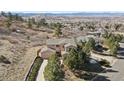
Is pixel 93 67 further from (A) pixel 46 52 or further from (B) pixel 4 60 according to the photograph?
(B) pixel 4 60

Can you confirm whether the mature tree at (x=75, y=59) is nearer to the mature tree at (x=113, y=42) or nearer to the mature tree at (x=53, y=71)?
the mature tree at (x=53, y=71)

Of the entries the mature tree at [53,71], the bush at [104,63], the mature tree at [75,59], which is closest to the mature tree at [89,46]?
the mature tree at [75,59]

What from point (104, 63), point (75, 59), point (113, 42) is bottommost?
point (75, 59)

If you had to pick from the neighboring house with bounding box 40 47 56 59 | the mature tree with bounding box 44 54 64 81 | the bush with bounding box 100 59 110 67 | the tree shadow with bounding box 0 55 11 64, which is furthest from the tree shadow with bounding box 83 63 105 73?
the tree shadow with bounding box 0 55 11 64

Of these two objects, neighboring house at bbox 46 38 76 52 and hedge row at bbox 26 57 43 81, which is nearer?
hedge row at bbox 26 57 43 81

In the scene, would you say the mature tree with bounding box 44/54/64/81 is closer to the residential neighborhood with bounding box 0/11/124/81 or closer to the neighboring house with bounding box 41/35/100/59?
the residential neighborhood with bounding box 0/11/124/81

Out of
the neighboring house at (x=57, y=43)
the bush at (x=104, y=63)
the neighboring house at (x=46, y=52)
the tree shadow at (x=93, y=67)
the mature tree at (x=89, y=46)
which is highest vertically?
the neighboring house at (x=57, y=43)

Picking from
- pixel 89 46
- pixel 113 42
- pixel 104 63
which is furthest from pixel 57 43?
pixel 113 42

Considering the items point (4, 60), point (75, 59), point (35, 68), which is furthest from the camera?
point (75, 59)

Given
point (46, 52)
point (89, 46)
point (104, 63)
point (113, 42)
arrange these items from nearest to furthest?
1. point (46, 52)
2. point (104, 63)
3. point (89, 46)
4. point (113, 42)
